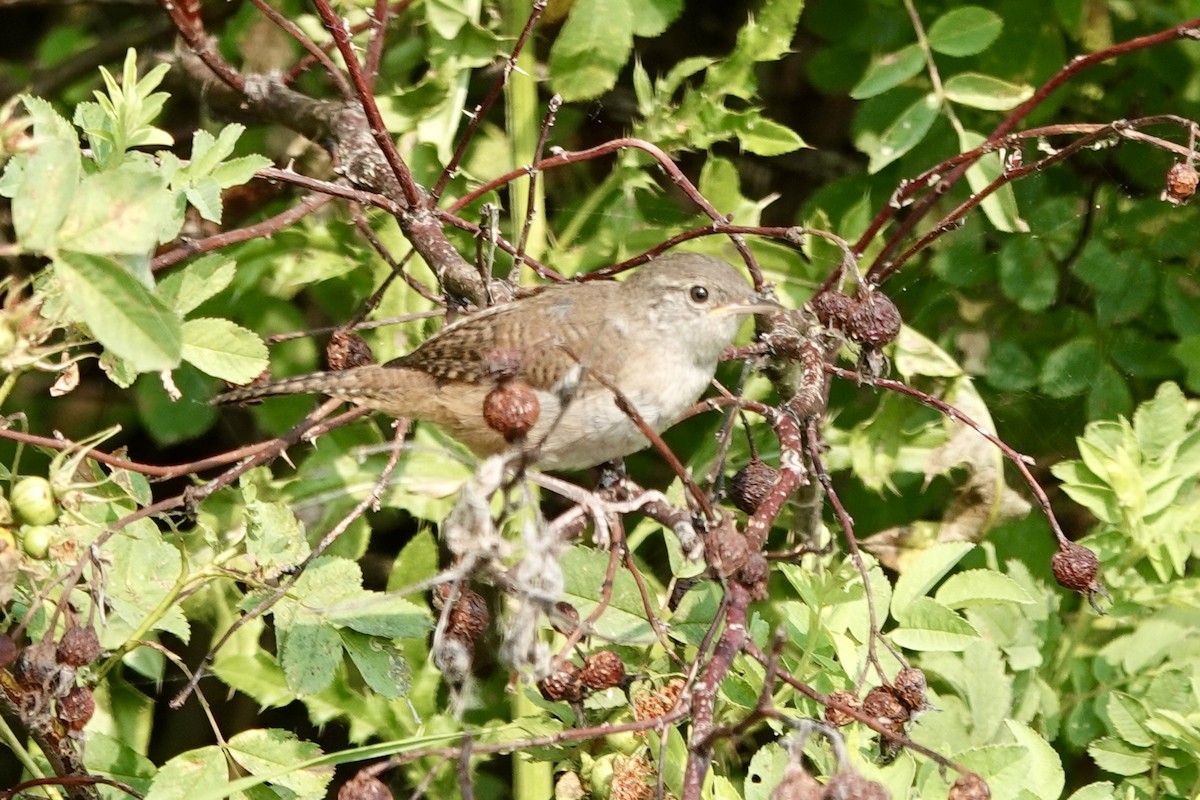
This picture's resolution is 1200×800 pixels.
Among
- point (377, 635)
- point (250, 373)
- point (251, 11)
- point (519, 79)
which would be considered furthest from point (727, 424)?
point (251, 11)

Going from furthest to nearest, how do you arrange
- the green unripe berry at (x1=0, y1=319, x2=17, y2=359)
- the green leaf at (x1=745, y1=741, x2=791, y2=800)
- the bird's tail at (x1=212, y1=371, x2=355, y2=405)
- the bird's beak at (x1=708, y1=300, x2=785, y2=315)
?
1. the bird's tail at (x1=212, y1=371, x2=355, y2=405)
2. the bird's beak at (x1=708, y1=300, x2=785, y2=315)
3. the green leaf at (x1=745, y1=741, x2=791, y2=800)
4. the green unripe berry at (x1=0, y1=319, x2=17, y2=359)

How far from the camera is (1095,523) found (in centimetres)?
394

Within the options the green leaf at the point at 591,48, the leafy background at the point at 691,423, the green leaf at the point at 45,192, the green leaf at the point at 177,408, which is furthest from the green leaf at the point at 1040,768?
the green leaf at the point at 177,408

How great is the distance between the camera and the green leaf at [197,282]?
8.18 feet

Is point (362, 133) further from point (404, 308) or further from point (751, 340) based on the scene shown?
A: point (751, 340)

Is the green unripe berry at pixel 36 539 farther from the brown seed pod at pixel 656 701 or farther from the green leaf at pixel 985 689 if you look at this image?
the green leaf at pixel 985 689

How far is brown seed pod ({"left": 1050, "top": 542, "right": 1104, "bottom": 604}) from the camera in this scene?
2.45m

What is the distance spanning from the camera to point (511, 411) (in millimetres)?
1809

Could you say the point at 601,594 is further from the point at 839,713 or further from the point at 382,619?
the point at 839,713

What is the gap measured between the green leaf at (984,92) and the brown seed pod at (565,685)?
1.87 metres

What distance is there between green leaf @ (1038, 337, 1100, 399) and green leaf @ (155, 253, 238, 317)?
2020 mm

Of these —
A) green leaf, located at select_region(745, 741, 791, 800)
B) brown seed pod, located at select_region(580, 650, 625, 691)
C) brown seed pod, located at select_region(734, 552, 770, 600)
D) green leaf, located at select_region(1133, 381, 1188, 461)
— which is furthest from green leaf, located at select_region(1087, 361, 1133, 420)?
brown seed pod, located at select_region(734, 552, 770, 600)

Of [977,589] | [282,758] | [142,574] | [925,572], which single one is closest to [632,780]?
[282,758]

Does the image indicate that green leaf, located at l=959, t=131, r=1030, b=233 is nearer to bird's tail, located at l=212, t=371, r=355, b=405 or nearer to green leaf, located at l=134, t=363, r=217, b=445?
bird's tail, located at l=212, t=371, r=355, b=405
